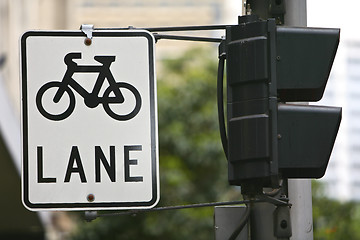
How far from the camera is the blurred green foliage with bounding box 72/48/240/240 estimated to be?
25375mm

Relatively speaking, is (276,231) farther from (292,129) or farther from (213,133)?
(213,133)

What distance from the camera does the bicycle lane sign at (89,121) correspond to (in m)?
4.71

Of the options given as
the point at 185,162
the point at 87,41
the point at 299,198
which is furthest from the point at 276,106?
the point at 185,162

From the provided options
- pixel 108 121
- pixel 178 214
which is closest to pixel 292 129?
pixel 108 121

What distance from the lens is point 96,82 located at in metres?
4.82

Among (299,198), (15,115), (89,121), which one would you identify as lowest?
(15,115)

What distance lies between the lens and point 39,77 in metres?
4.81

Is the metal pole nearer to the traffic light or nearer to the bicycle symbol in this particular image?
the traffic light

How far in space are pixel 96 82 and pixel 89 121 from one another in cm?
20

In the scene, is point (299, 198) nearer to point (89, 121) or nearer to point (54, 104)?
point (89, 121)

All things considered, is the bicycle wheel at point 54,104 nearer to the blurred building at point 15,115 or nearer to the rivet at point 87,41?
the rivet at point 87,41

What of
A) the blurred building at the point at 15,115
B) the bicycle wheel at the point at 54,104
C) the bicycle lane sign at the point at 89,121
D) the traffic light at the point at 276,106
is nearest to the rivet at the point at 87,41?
the bicycle lane sign at the point at 89,121

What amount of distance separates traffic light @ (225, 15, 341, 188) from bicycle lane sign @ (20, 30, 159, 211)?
42cm

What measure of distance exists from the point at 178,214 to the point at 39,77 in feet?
68.5
